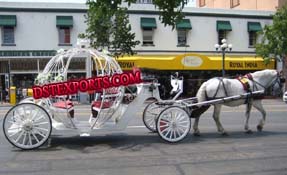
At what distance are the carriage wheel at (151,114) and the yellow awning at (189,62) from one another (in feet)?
70.4

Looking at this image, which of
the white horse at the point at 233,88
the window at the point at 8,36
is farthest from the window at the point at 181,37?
the white horse at the point at 233,88

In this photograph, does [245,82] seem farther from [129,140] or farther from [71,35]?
[71,35]

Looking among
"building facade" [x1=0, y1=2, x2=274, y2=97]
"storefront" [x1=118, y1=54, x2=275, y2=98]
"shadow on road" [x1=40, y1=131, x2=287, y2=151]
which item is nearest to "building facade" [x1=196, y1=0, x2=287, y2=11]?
"storefront" [x1=118, y1=54, x2=275, y2=98]

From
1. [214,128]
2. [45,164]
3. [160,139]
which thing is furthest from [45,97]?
[214,128]

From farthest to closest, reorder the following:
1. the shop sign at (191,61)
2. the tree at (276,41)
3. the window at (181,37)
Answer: the window at (181,37) → the shop sign at (191,61) → the tree at (276,41)

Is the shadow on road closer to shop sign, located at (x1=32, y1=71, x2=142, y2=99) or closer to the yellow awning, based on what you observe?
shop sign, located at (x1=32, y1=71, x2=142, y2=99)

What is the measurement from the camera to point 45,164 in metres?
9.13

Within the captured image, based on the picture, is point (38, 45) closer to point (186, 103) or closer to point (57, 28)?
point (57, 28)

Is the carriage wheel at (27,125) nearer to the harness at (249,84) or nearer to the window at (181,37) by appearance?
the harness at (249,84)

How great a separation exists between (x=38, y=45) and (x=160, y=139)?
2625cm

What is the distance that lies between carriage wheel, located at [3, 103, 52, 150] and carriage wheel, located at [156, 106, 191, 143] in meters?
2.58

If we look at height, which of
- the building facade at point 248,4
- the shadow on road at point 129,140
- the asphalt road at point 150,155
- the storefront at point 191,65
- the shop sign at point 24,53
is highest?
the building facade at point 248,4

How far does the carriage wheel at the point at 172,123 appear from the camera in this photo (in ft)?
37.4

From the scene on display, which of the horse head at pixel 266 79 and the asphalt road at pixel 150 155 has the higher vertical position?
the horse head at pixel 266 79
